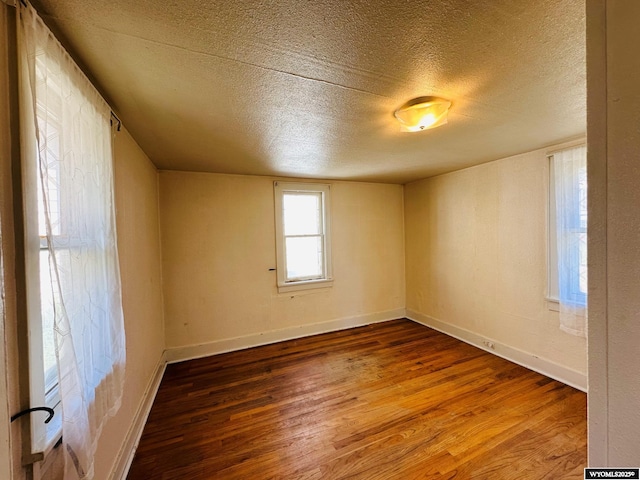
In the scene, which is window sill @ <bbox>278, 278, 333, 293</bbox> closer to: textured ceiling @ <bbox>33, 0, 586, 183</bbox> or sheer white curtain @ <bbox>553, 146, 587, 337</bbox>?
textured ceiling @ <bbox>33, 0, 586, 183</bbox>

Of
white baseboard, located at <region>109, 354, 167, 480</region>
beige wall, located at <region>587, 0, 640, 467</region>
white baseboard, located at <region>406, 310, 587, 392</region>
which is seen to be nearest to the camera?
beige wall, located at <region>587, 0, 640, 467</region>

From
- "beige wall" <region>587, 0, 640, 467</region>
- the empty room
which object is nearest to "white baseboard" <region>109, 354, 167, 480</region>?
the empty room

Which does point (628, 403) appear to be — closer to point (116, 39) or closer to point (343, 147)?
point (116, 39)

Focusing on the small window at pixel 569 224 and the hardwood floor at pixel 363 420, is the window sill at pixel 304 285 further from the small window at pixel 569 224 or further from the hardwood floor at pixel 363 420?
the small window at pixel 569 224

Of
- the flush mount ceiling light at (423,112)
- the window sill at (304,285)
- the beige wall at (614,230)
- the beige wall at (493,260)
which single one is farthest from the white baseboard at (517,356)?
the flush mount ceiling light at (423,112)

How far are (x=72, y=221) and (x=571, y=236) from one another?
3.46 m

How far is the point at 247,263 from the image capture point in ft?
11.1

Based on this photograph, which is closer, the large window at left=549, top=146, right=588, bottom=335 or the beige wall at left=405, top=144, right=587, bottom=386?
the large window at left=549, top=146, right=588, bottom=335

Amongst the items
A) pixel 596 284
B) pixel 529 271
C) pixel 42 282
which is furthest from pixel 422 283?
pixel 42 282

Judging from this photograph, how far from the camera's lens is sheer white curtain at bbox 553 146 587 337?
2227 mm

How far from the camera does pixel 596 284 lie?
66cm

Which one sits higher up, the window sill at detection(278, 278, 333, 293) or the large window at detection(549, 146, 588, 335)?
the large window at detection(549, 146, 588, 335)

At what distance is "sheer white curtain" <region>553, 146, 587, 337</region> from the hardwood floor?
70 cm

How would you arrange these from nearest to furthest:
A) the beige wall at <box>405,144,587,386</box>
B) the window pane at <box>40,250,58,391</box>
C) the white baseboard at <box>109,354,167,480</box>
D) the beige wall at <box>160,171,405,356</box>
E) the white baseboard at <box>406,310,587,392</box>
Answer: the window pane at <box>40,250,58,391</box>
the white baseboard at <box>109,354,167,480</box>
the white baseboard at <box>406,310,587,392</box>
the beige wall at <box>405,144,587,386</box>
the beige wall at <box>160,171,405,356</box>
